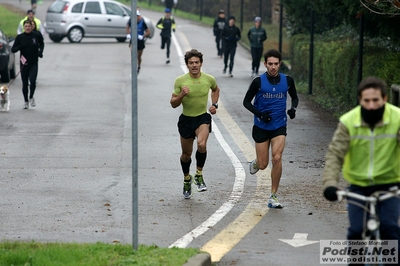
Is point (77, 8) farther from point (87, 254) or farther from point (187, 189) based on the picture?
point (87, 254)

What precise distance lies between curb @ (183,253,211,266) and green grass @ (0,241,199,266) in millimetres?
53

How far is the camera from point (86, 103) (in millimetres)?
20969

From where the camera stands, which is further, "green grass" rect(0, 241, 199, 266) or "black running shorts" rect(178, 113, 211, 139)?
"black running shorts" rect(178, 113, 211, 139)

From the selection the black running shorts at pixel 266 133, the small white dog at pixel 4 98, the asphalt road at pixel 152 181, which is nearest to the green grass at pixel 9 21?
the asphalt road at pixel 152 181

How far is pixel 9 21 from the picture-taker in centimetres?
4644

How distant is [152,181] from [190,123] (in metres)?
1.47

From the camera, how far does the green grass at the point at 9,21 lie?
42.0 m

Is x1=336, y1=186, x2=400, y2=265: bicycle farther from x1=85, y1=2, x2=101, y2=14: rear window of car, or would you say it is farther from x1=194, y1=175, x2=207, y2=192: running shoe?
x1=85, y1=2, x2=101, y2=14: rear window of car

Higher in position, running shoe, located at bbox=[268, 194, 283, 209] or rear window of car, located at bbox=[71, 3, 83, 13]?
rear window of car, located at bbox=[71, 3, 83, 13]

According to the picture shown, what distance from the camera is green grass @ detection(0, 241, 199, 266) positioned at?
7.46 m

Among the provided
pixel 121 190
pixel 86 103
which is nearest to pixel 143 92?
pixel 86 103

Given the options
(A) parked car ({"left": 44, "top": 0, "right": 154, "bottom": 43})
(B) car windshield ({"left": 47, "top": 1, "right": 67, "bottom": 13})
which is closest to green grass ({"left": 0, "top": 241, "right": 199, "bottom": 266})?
(A) parked car ({"left": 44, "top": 0, "right": 154, "bottom": 43})

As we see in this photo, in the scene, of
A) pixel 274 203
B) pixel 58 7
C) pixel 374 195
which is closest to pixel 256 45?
pixel 58 7

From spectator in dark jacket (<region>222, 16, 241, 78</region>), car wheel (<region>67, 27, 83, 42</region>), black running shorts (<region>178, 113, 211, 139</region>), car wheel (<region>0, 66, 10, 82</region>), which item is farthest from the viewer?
car wheel (<region>67, 27, 83, 42</region>)
